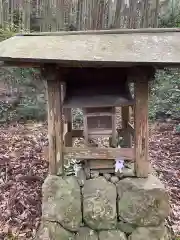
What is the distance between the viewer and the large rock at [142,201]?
2.97 m

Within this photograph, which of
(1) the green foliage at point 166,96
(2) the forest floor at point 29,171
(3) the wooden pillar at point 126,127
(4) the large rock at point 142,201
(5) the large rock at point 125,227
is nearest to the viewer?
(4) the large rock at point 142,201

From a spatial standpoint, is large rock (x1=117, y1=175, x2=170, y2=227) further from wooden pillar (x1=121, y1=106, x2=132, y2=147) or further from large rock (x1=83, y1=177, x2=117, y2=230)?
wooden pillar (x1=121, y1=106, x2=132, y2=147)

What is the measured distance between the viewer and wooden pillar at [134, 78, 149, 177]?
283 centimetres

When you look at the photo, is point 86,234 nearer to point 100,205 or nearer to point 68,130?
point 100,205

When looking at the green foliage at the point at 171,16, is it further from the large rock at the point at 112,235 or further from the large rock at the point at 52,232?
the large rock at the point at 52,232

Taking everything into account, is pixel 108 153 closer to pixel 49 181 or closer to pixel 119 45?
pixel 49 181

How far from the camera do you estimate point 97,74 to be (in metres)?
3.37

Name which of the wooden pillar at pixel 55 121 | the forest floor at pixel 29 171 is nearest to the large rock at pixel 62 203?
the wooden pillar at pixel 55 121

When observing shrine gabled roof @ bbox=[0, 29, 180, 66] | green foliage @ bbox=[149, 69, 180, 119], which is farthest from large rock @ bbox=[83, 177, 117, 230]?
green foliage @ bbox=[149, 69, 180, 119]

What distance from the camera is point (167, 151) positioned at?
551 cm

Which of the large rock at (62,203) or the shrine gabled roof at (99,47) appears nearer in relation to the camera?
the shrine gabled roof at (99,47)

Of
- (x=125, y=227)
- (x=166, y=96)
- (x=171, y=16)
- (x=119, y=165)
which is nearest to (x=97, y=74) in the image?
(x=119, y=165)

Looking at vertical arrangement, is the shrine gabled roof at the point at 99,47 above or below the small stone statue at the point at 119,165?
above

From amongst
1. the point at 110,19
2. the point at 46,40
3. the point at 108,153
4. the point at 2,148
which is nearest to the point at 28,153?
the point at 2,148
